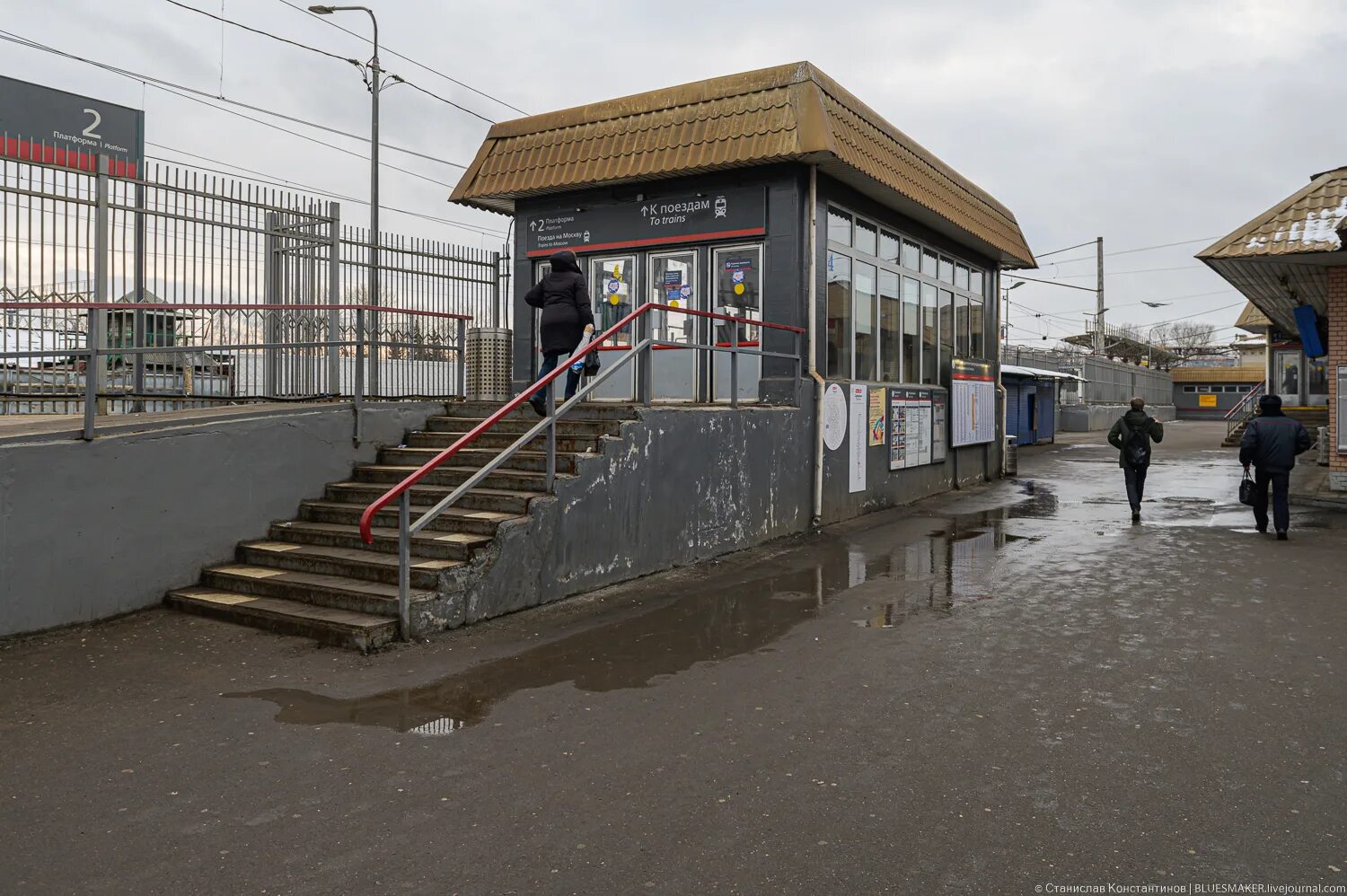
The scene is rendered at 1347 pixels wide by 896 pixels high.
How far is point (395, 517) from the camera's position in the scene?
8.12 m

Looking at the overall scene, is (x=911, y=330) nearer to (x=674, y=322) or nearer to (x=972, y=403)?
(x=972, y=403)

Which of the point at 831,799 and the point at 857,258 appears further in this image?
the point at 857,258

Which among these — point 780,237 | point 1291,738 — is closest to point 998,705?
point 1291,738

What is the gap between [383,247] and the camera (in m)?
11.1

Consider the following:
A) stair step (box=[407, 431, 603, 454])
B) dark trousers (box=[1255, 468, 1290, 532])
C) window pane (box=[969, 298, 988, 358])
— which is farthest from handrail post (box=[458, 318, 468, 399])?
window pane (box=[969, 298, 988, 358])

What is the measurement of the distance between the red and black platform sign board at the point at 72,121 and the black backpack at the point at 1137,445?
12148 mm

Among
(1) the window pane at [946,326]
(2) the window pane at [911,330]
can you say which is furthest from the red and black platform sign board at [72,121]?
(1) the window pane at [946,326]

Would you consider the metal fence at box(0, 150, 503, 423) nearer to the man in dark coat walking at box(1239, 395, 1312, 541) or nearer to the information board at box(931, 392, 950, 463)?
the information board at box(931, 392, 950, 463)

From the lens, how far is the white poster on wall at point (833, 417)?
39.1 ft

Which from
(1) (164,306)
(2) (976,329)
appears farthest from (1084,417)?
(1) (164,306)

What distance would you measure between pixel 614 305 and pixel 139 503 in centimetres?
684

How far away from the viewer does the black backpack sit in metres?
12.9

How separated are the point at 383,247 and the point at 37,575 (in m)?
5.61

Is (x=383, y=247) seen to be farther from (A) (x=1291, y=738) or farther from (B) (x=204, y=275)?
(A) (x=1291, y=738)
